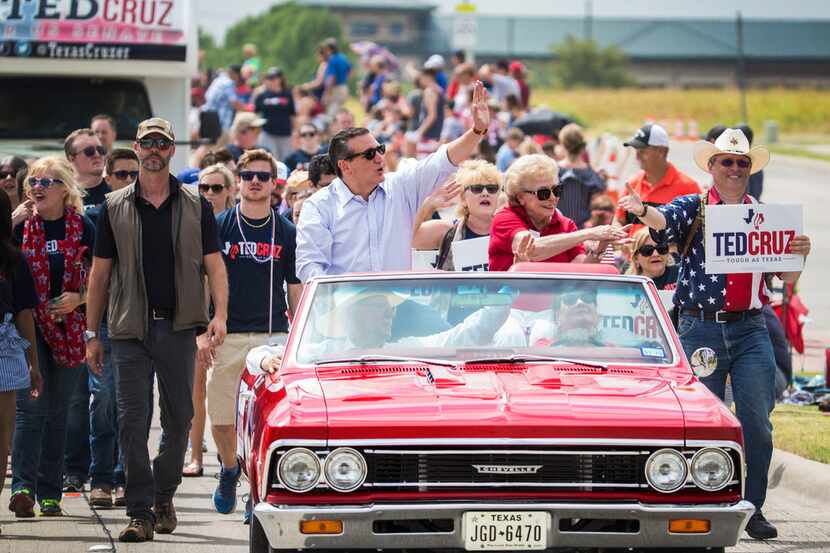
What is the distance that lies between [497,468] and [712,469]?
0.86m

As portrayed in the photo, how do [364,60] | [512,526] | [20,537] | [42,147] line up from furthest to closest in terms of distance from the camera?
[364,60] → [42,147] → [20,537] → [512,526]

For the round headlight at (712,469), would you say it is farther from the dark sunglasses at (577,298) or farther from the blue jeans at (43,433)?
the blue jeans at (43,433)

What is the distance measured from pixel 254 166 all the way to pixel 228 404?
4.91 ft

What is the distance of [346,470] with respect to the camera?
6.54 meters

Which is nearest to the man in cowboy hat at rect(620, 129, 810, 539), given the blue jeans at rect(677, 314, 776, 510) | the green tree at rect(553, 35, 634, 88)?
the blue jeans at rect(677, 314, 776, 510)

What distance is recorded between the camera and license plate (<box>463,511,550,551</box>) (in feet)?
21.2

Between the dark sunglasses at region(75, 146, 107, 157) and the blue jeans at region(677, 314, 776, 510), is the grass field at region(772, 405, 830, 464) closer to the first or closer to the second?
the blue jeans at region(677, 314, 776, 510)

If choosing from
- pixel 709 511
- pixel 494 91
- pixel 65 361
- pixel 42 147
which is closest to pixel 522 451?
pixel 709 511

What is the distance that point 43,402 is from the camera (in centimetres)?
962

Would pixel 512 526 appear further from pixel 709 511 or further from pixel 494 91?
pixel 494 91

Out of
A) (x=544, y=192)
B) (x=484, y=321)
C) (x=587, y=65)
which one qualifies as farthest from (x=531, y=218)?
(x=587, y=65)

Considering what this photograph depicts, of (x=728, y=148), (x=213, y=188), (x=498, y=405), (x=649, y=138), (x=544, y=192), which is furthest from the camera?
(x=649, y=138)

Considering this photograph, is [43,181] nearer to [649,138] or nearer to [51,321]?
[51,321]

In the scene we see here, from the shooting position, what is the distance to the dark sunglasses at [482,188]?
10172mm
